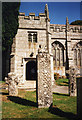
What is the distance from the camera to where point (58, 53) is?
19.8m

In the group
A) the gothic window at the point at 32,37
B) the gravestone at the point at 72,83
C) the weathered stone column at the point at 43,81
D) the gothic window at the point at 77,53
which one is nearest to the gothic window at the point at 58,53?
the gothic window at the point at 77,53

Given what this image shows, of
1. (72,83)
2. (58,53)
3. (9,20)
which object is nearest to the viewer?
(72,83)

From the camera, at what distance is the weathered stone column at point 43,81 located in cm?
507

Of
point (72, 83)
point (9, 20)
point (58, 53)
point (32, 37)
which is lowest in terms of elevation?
point (72, 83)

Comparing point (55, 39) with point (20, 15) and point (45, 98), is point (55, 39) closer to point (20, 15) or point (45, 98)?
point (20, 15)

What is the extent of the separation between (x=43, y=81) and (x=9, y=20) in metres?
9.25

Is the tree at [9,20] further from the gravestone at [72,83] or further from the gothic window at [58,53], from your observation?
the gothic window at [58,53]

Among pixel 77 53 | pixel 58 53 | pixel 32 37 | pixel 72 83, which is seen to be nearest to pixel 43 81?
pixel 72 83

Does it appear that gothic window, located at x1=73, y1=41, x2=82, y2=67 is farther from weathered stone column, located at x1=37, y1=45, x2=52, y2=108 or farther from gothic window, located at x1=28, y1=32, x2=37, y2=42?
weathered stone column, located at x1=37, y1=45, x2=52, y2=108

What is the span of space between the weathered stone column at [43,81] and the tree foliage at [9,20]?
7.54 meters

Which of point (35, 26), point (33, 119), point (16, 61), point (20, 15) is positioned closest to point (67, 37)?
point (35, 26)

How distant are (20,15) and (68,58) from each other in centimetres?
1060

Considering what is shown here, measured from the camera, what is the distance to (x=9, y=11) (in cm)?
1166

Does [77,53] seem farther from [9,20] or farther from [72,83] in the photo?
[9,20]
